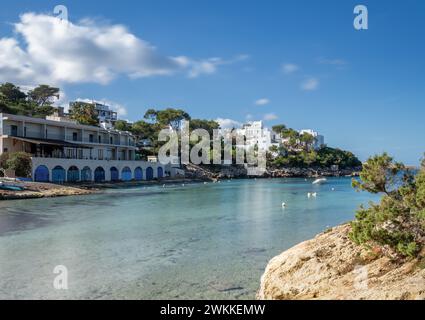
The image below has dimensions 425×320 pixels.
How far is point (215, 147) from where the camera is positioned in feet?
298

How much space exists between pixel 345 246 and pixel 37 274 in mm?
9581

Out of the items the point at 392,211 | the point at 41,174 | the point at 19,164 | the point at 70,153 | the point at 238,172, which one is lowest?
the point at 238,172

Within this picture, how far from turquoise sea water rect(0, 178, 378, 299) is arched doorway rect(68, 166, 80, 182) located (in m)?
25.9

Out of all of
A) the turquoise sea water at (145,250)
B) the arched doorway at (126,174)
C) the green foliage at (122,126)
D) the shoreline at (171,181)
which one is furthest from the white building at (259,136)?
the turquoise sea water at (145,250)

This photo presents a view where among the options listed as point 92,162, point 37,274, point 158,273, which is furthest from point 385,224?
point 92,162

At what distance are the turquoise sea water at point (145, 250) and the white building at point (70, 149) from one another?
82.2ft

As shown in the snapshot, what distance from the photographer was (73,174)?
176 feet

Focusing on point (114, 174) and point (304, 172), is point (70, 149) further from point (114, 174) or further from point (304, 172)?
point (304, 172)

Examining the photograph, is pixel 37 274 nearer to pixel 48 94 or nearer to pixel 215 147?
pixel 215 147

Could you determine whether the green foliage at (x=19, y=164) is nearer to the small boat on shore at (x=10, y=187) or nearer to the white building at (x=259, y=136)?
the small boat on shore at (x=10, y=187)

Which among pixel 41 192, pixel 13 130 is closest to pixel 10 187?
pixel 41 192

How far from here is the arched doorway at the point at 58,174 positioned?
50.2 meters

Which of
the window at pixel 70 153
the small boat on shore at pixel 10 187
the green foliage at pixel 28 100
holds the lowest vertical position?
the small boat on shore at pixel 10 187

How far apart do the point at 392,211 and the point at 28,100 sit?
105 metres
